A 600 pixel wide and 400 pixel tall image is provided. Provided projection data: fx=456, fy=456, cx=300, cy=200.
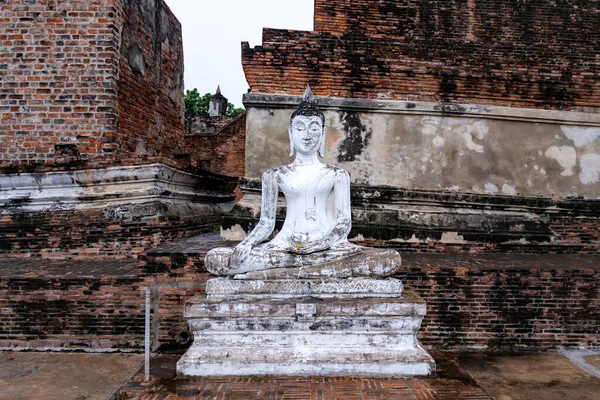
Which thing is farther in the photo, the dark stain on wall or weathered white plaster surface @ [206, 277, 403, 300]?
the dark stain on wall

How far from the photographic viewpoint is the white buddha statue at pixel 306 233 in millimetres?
3568

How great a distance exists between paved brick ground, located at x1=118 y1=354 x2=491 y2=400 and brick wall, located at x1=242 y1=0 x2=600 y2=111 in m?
4.39

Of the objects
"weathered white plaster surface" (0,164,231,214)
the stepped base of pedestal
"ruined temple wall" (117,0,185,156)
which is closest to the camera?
the stepped base of pedestal

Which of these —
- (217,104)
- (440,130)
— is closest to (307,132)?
(440,130)

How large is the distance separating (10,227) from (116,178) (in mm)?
1544

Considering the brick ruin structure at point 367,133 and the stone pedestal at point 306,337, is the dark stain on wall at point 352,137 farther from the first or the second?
the stone pedestal at point 306,337

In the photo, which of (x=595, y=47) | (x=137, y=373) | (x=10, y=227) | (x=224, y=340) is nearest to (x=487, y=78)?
(x=595, y=47)

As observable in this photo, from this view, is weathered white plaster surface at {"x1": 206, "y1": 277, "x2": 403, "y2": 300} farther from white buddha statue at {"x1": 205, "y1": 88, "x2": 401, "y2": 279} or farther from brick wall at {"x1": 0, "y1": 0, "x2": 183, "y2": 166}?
brick wall at {"x1": 0, "y1": 0, "x2": 183, "y2": 166}

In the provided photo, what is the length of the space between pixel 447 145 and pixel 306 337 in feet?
14.5

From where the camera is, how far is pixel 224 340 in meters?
3.35

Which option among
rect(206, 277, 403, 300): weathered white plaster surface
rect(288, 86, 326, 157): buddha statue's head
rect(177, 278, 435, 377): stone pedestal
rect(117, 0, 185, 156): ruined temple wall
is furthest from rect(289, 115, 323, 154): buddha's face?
rect(117, 0, 185, 156): ruined temple wall

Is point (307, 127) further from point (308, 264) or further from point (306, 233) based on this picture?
point (308, 264)

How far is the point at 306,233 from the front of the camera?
3.84 m

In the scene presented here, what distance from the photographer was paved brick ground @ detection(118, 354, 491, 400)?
114 inches
